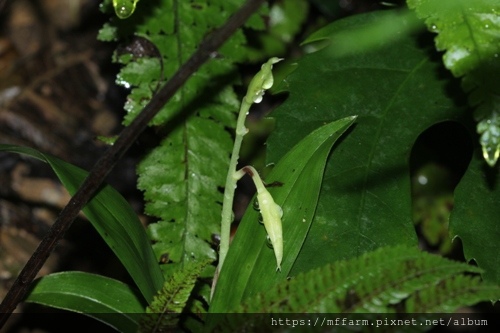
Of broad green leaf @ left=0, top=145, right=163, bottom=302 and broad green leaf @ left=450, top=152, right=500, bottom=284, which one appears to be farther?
broad green leaf @ left=450, top=152, right=500, bottom=284

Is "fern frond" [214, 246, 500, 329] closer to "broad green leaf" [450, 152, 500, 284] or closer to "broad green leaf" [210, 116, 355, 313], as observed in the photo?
"broad green leaf" [210, 116, 355, 313]

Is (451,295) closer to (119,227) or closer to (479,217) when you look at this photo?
(479,217)

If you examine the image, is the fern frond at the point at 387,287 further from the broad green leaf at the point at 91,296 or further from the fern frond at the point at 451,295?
the broad green leaf at the point at 91,296

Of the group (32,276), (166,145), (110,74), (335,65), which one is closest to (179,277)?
(32,276)

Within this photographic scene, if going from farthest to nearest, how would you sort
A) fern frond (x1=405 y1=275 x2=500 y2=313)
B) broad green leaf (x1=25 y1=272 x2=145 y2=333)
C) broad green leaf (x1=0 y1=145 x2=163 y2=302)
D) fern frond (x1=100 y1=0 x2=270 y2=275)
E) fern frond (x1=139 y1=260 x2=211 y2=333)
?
1. fern frond (x1=100 y1=0 x2=270 y2=275)
2. broad green leaf (x1=25 y1=272 x2=145 y2=333)
3. broad green leaf (x1=0 y1=145 x2=163 y2=302)
4. fern frond (x1=139 y1=260 x2=211 y2=333)
5. fern frond (x1=405 y1=275 x2=500 y2=313)

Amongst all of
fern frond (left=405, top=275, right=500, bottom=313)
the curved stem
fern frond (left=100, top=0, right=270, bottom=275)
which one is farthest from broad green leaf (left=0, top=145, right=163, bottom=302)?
fern frond (left=405, top=275, right=500, bottom=313)

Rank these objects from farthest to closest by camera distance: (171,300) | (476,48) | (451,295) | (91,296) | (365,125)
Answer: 1. (365,125)
2. (91,296)
3. (476,48)
4. (171,300)
5. (451,295)

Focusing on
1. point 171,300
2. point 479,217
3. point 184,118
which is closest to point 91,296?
point 171,300
